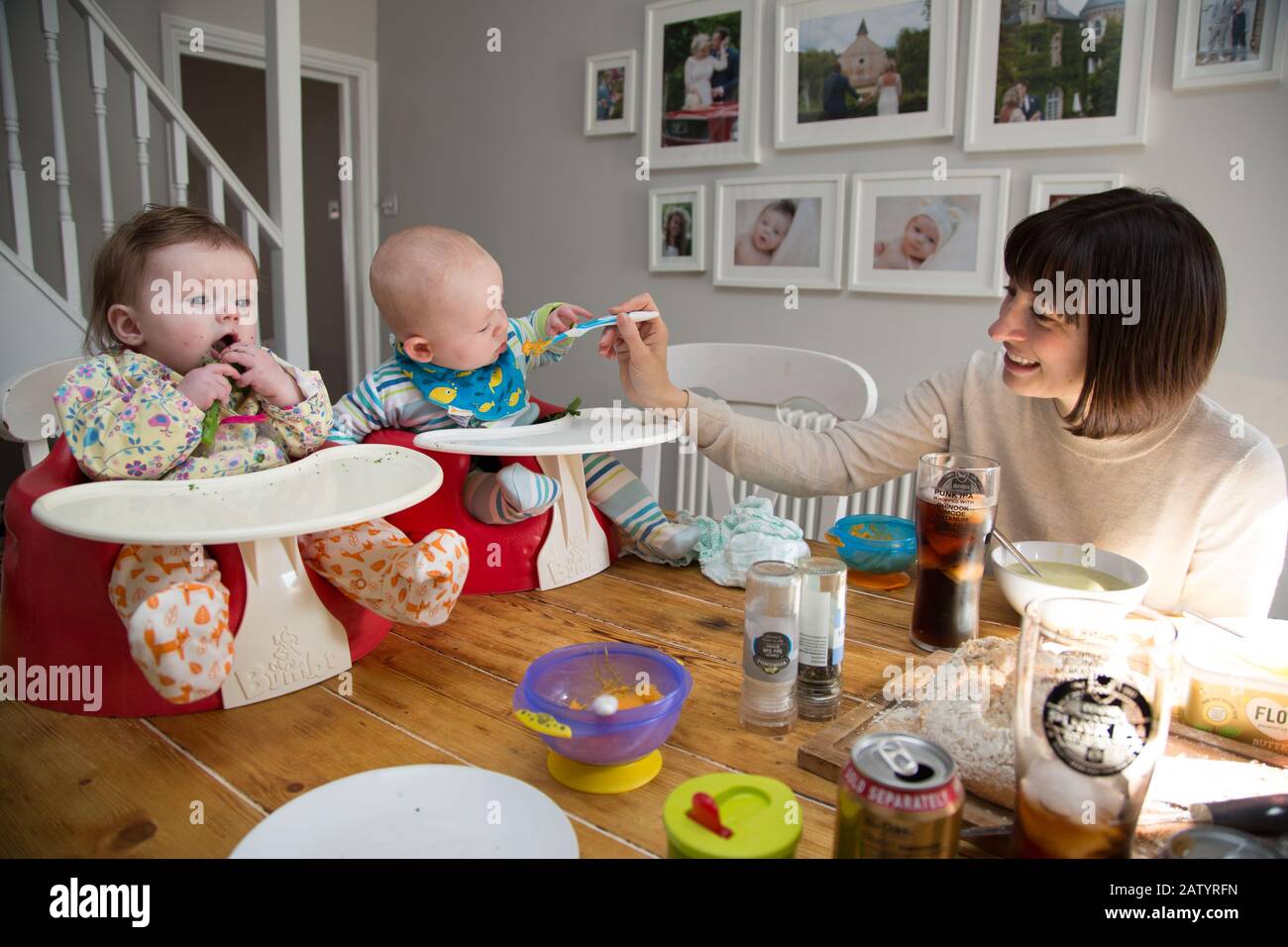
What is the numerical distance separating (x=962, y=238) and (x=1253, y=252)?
71 centimetres

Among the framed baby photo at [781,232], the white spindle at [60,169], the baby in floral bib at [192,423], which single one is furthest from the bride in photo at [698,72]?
the baby in floral bib at [192,423]

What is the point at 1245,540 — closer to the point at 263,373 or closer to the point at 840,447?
the point at 840,447

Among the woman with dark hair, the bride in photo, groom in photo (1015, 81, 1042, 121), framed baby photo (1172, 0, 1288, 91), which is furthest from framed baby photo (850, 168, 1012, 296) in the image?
the woman with dark hair

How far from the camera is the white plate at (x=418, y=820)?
557 millimetres

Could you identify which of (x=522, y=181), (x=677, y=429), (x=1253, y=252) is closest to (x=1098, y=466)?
(x=677, y=429)

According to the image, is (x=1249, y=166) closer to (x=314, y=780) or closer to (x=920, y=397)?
(x=920, y=397)

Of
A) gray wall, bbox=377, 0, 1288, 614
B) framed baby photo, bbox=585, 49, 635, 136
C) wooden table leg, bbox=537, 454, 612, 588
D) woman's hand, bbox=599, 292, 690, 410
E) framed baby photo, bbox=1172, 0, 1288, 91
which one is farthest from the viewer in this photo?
framed baby photo, bbox=585, 49, 635, 136

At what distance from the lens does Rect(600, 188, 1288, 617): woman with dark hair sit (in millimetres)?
1043

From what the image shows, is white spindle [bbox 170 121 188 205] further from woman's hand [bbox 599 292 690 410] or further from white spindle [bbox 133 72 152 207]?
woman's hand [bbox 599 292 690 410]

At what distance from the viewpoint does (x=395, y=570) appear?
846mm

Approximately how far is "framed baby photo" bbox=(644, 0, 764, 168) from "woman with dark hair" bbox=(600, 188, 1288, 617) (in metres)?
1.99

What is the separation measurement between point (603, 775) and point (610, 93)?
10.1 feet

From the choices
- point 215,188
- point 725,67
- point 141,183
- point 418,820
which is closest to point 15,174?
point 141,183

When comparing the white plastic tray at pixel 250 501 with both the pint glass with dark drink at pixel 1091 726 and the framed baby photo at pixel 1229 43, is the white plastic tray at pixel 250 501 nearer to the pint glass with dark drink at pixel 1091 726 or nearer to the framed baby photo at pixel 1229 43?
the pint glass with dark drink at pixel 1091 726
